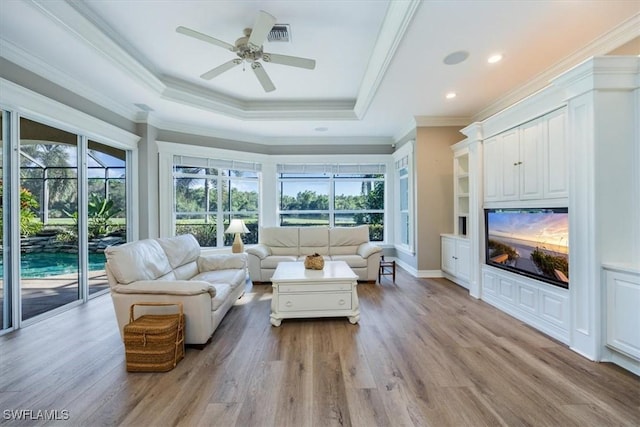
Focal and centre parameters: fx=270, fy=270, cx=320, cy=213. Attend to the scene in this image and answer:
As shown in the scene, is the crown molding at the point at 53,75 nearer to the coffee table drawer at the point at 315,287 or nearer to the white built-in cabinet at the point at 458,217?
the coffee table drawer at the point at 315,287

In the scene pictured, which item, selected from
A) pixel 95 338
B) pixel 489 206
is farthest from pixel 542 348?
pixel 95 338

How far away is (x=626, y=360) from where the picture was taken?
2.09 m

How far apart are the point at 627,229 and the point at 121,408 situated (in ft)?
13.0

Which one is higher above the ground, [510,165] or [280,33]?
[280,33]

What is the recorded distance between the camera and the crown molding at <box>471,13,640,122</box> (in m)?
2.34

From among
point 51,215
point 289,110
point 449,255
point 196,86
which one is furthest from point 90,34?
point 449,255

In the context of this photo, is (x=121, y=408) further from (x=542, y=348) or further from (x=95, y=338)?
(x=542, y=348)

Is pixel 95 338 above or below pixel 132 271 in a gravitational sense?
below

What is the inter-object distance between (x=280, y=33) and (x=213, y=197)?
3510mm

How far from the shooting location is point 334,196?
20.2ft

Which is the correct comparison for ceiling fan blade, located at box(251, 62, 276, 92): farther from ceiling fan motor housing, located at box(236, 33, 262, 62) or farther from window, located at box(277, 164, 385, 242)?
window, located at box(277, 164, 385, 242)

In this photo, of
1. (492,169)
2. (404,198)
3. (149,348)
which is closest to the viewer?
(149,348)

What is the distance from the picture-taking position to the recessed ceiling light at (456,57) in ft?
9.35

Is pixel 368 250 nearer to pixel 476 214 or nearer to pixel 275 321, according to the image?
pixel 476 214
